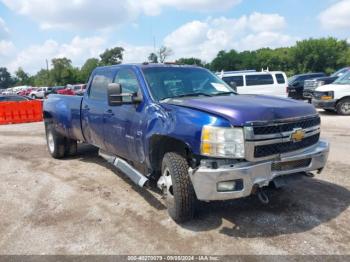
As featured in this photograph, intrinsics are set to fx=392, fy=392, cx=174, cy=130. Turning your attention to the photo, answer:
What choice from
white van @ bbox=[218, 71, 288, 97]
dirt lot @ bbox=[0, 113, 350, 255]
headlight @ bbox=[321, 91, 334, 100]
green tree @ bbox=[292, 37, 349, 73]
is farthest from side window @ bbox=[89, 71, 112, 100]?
green tree @ bbox=[292, 37, 349, 73]

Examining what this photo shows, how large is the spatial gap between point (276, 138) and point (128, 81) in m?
2.48

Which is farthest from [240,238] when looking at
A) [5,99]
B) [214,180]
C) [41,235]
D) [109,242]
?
[5,99]

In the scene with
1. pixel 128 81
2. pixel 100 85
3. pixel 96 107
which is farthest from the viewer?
pixel 100 85

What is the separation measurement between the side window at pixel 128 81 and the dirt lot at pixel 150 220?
1.53 m

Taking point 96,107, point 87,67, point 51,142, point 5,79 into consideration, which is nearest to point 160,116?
point 96,107

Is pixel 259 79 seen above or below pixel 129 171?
above

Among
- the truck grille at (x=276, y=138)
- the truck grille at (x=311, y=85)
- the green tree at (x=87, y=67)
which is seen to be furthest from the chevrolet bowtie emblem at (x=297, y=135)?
the green tree at (x=87, y=67)

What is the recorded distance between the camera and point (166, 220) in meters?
4.72

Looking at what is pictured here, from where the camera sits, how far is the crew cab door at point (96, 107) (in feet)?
20.6

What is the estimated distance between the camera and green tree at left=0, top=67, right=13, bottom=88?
140 meters

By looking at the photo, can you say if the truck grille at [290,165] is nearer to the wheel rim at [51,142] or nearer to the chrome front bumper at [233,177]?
the chrome front bumper at [233,177]

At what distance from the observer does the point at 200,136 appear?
4.06 meters

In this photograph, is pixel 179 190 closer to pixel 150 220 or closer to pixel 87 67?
pixel 150 220

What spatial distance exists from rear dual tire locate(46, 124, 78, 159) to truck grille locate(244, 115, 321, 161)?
5.44 m
